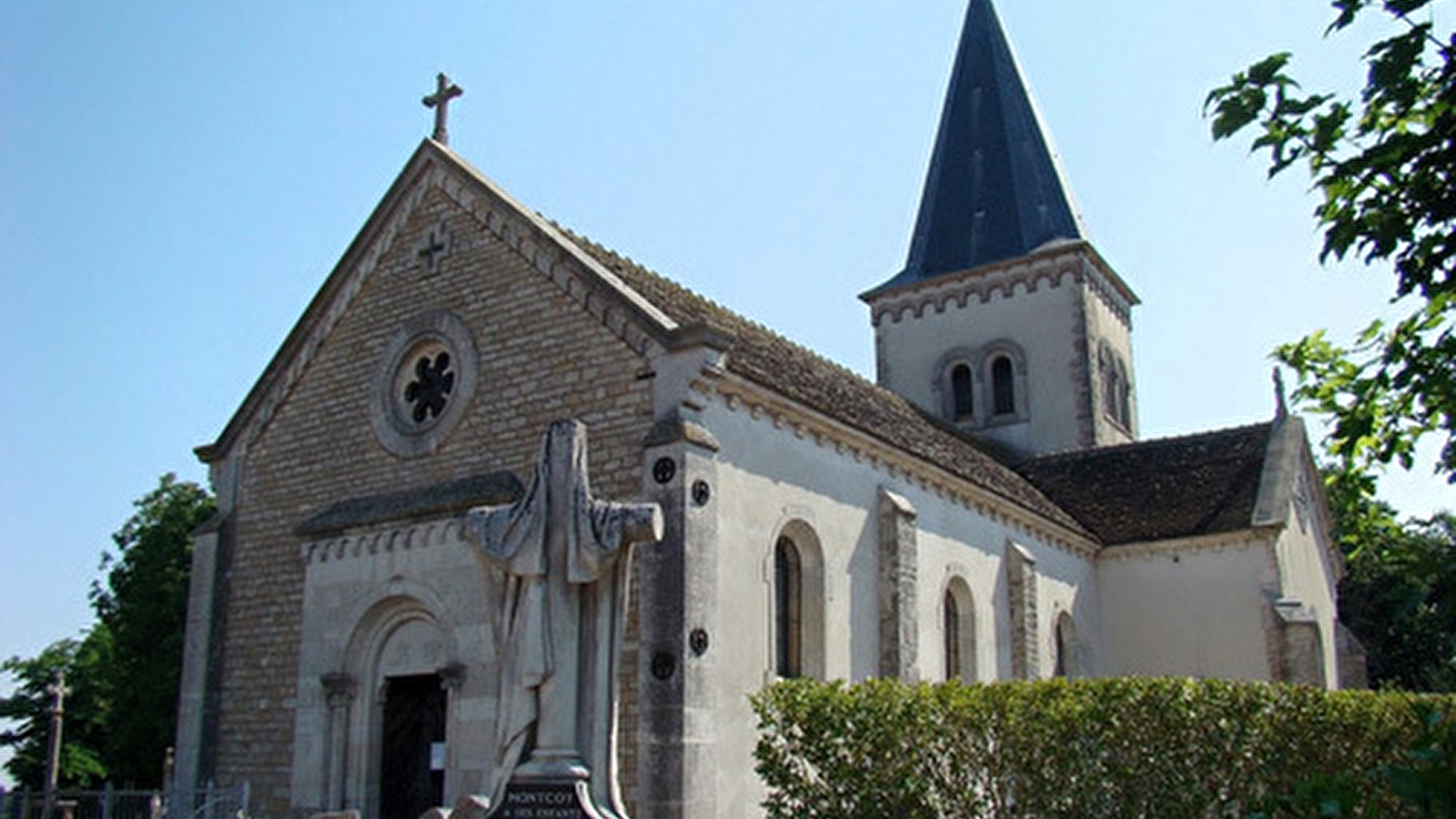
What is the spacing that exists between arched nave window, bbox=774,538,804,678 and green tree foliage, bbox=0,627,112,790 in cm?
2258

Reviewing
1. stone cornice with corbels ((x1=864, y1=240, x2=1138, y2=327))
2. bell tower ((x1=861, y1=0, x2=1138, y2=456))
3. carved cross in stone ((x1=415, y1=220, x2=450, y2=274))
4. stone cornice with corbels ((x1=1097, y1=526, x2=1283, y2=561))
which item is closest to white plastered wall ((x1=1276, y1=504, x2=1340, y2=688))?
stone cornice with corbels ((x1=1097, y1=526, x2=1283, y2=561))

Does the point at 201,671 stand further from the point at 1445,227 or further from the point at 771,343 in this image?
the point at 1445,227

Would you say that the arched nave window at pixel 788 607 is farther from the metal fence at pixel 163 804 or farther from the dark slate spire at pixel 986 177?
the dark slate spire at pixel 986 177

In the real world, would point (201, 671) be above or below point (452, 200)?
below

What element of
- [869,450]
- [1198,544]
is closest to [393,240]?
[869,450]

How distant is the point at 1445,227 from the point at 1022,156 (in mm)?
30107

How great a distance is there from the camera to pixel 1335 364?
28.7 feet

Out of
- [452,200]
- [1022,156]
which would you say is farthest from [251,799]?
[1022,156]

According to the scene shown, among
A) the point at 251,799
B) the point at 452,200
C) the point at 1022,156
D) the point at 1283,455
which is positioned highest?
the point at 1022,156

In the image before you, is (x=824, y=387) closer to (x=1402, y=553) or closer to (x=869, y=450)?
(x=869, y=450)

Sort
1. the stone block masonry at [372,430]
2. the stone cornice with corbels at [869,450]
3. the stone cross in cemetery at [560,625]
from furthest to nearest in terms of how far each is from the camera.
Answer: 1. the stone block masonry at [372,430]
2. the stone cornice with corbels at [869,450]
3. the stone cross in cemetery at [560,625]

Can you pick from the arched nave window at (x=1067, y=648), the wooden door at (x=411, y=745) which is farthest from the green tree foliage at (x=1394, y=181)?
the arched nave window at (x=1067, y=648)

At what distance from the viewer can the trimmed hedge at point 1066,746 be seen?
13.1m

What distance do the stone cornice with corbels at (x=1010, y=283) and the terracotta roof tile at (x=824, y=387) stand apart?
8037mm
